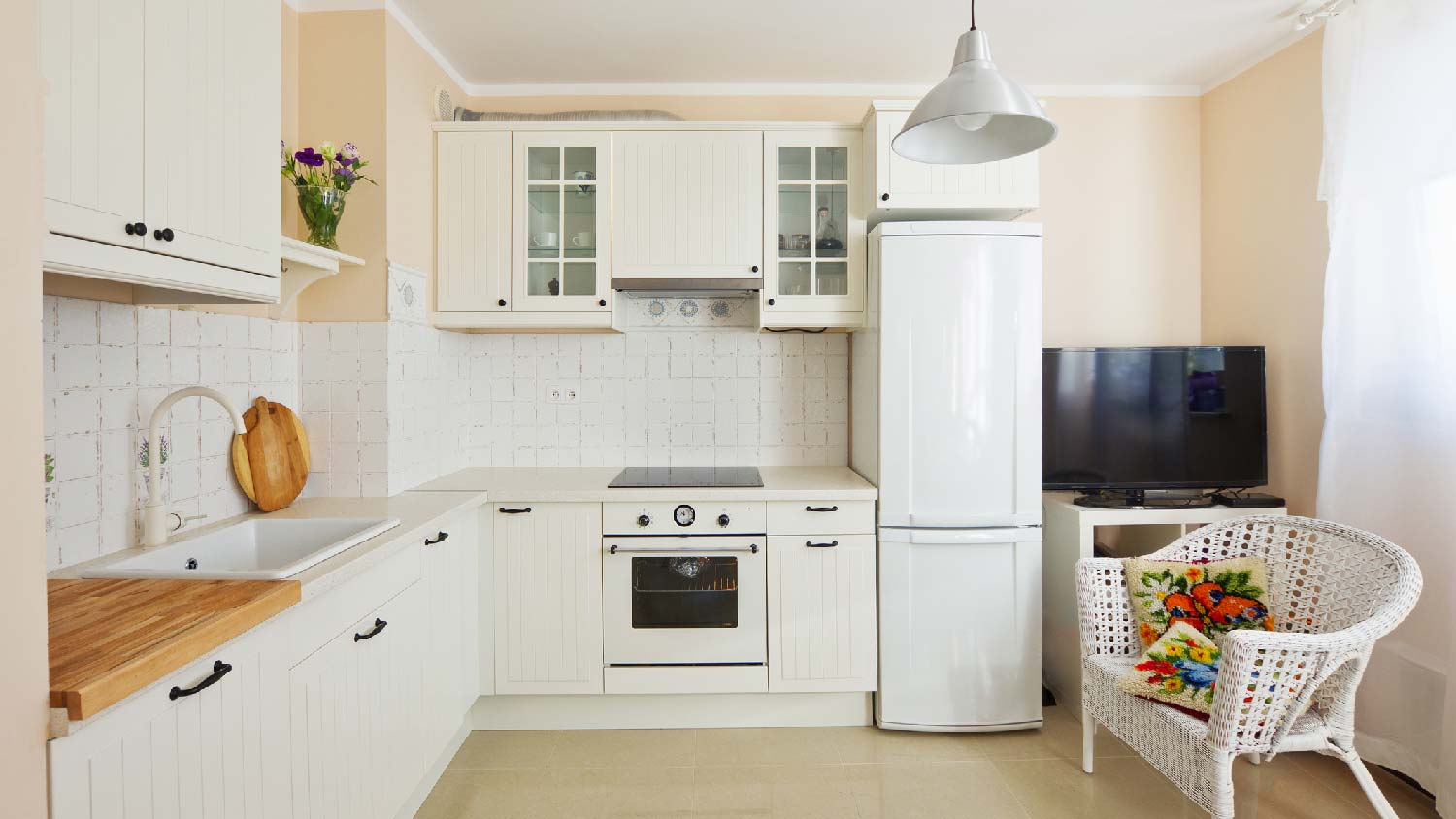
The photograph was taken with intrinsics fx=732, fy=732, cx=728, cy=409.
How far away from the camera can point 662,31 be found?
275 centimetres

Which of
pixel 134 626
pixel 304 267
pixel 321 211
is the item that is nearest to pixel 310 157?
pixel 321 211

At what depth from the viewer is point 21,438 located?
96 centimetres

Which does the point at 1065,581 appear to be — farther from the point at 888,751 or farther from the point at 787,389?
the point at 787,389

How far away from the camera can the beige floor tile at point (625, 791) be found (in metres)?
2.29

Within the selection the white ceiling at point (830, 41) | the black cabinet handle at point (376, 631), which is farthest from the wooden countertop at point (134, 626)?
the white ceiling at point (830, 41)

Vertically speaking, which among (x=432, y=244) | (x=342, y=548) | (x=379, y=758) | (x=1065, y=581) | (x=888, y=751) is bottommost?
(x=888, y=751)

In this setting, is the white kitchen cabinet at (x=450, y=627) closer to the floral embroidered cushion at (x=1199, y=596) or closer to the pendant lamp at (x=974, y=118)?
the pendant lamp at (x=974, y=118)

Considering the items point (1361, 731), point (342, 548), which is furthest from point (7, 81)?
point (1361, 731)

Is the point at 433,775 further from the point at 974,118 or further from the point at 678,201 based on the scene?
the point at 974,118

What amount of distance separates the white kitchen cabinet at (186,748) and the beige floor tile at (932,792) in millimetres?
1674

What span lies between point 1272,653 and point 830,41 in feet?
8.07

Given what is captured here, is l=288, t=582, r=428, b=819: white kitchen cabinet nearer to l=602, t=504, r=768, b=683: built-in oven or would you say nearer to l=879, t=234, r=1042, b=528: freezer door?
l=602, t=504, r=768, b=683: built-in oven

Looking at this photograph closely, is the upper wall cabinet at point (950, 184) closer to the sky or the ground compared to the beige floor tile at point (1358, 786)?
closer to the sky

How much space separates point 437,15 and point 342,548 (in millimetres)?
1969
